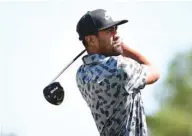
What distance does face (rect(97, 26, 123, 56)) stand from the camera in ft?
12.4

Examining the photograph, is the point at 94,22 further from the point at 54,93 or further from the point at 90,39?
the point at 54,93

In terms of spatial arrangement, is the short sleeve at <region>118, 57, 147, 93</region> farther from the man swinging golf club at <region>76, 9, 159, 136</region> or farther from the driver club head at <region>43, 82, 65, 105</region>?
the driver club head at <region>43, 82, 65, 105</region>

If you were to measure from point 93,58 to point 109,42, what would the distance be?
0.17 m

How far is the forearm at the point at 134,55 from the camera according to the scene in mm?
4027

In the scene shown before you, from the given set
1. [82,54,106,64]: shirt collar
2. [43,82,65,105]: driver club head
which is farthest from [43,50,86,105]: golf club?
[82,54,106,64]: shirt collar

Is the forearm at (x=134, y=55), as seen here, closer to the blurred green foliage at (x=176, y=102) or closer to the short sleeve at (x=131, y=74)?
the short sleeve at (x=131, y=74)

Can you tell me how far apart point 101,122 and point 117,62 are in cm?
37

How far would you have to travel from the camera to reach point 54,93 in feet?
13.9

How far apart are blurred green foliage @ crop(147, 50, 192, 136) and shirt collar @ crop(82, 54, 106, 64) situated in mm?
23721

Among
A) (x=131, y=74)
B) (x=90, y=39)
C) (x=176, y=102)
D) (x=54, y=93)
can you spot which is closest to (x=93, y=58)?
(x=90, y=39)

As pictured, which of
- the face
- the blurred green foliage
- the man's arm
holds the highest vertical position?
the face

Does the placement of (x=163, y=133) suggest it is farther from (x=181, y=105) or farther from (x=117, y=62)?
(x=117, y=62)

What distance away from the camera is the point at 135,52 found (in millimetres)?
4039

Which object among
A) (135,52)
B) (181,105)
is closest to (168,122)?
(181,105)
